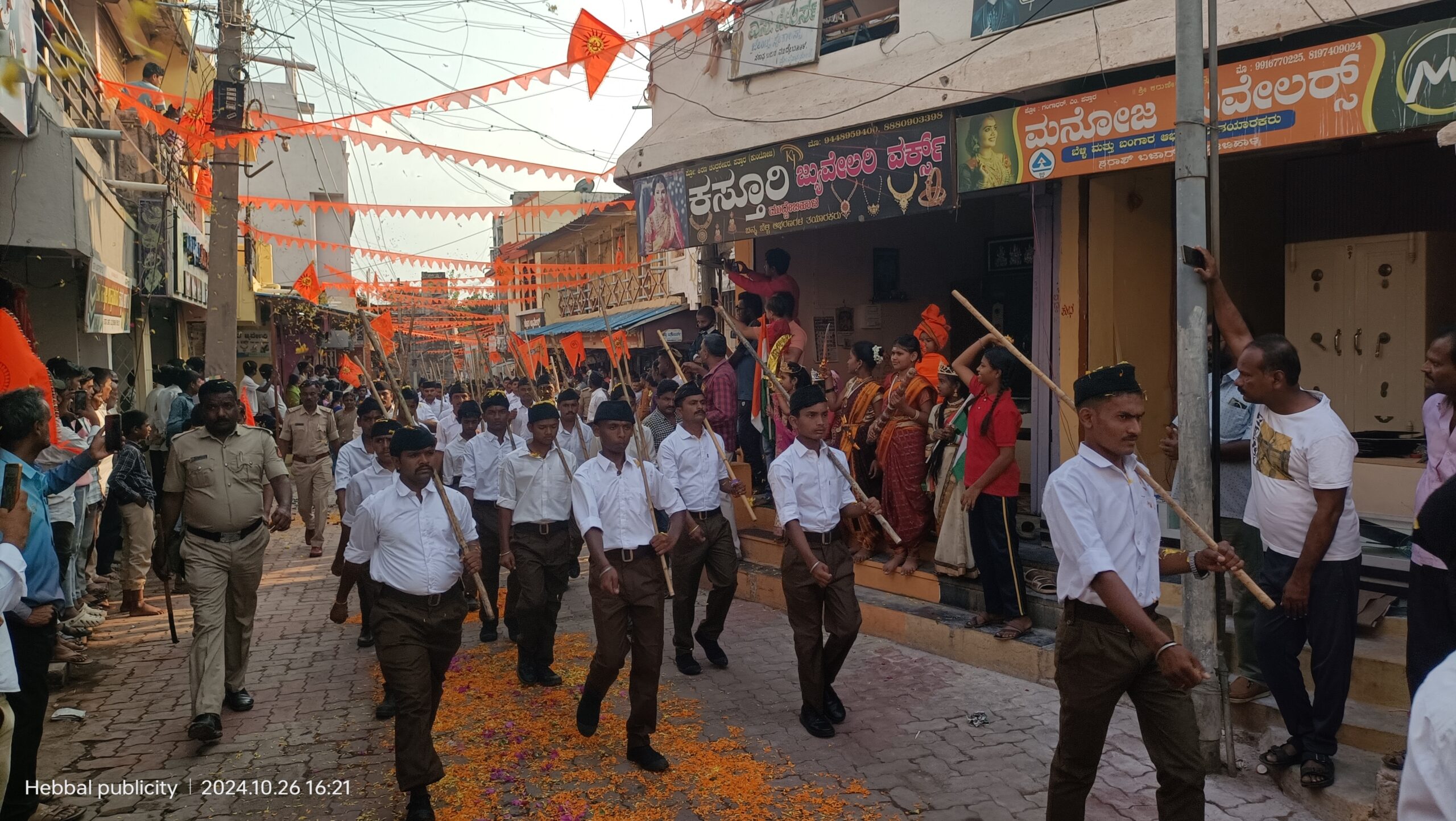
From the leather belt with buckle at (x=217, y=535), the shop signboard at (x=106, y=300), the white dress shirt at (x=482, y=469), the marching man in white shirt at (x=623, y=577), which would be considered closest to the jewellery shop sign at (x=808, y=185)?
the white dress shirt at (x=482, y=469)

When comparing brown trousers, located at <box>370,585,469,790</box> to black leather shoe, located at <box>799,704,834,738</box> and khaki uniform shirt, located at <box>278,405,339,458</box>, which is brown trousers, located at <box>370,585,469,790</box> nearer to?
black leather shoe, located at <box>799,704,834,738</box>

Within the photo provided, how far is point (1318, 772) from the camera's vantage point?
444cm

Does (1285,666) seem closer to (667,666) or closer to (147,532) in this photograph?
(667,666)

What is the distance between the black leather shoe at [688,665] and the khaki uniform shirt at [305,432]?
684 centimetres

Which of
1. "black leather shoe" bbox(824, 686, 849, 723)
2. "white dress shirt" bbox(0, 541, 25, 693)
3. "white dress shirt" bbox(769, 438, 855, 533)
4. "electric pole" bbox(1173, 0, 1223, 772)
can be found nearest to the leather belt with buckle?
"white dress shirt" bbox(0, 541, 25, 693)

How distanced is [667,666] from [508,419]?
2654 millimetres

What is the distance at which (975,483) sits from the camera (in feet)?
21.8

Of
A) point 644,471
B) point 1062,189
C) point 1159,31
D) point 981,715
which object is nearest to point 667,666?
point 644,471

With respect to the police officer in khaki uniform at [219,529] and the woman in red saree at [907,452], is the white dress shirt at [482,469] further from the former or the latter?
the woman in red saree at [907,452]

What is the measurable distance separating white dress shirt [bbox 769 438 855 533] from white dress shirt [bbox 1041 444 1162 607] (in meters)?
2.15

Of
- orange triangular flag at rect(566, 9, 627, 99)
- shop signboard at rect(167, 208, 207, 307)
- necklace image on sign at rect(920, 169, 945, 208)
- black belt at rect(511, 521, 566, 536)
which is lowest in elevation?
black belt at rect(511, 521, 566, 536)

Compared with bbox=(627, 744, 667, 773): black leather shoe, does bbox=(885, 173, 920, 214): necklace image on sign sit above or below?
above

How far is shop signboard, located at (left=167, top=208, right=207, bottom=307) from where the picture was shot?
15.5m

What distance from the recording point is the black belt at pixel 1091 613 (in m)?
3.61
